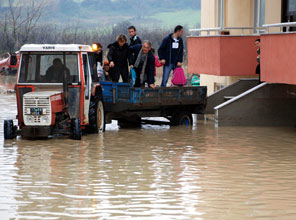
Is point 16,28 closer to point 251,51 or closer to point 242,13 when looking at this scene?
Result: point 242,13

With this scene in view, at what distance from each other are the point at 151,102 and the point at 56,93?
114 inches

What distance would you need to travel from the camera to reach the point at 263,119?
2012 cm

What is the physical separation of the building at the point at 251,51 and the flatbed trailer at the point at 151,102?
0.76 m

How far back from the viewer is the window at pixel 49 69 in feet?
56.4

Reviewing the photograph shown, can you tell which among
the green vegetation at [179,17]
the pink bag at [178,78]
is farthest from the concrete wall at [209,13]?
the green vegetation at [179,17]

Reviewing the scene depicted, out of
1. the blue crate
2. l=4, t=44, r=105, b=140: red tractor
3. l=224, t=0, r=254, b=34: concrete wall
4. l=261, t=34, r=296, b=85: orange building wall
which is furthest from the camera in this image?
l=224, t=0, r=254, b=34: concrete wall

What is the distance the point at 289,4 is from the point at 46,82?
777 centimetres

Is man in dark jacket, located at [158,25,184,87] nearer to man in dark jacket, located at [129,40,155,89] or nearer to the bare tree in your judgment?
man in dark jacket, located at [129,40,155,89]

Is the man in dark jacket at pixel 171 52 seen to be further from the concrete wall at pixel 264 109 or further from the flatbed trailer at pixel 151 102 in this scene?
the concrete wall at pixel 264 109

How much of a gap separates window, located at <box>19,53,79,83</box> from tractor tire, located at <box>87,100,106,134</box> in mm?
897

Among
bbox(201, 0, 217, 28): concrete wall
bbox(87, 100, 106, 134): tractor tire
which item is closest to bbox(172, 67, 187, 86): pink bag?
bbox(87, 100, 106, 134): tractor tire

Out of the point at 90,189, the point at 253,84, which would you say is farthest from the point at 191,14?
the point at 90,189

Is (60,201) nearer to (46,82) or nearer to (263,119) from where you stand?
(46,82)

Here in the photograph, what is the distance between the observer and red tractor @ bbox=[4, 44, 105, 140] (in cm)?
1641
